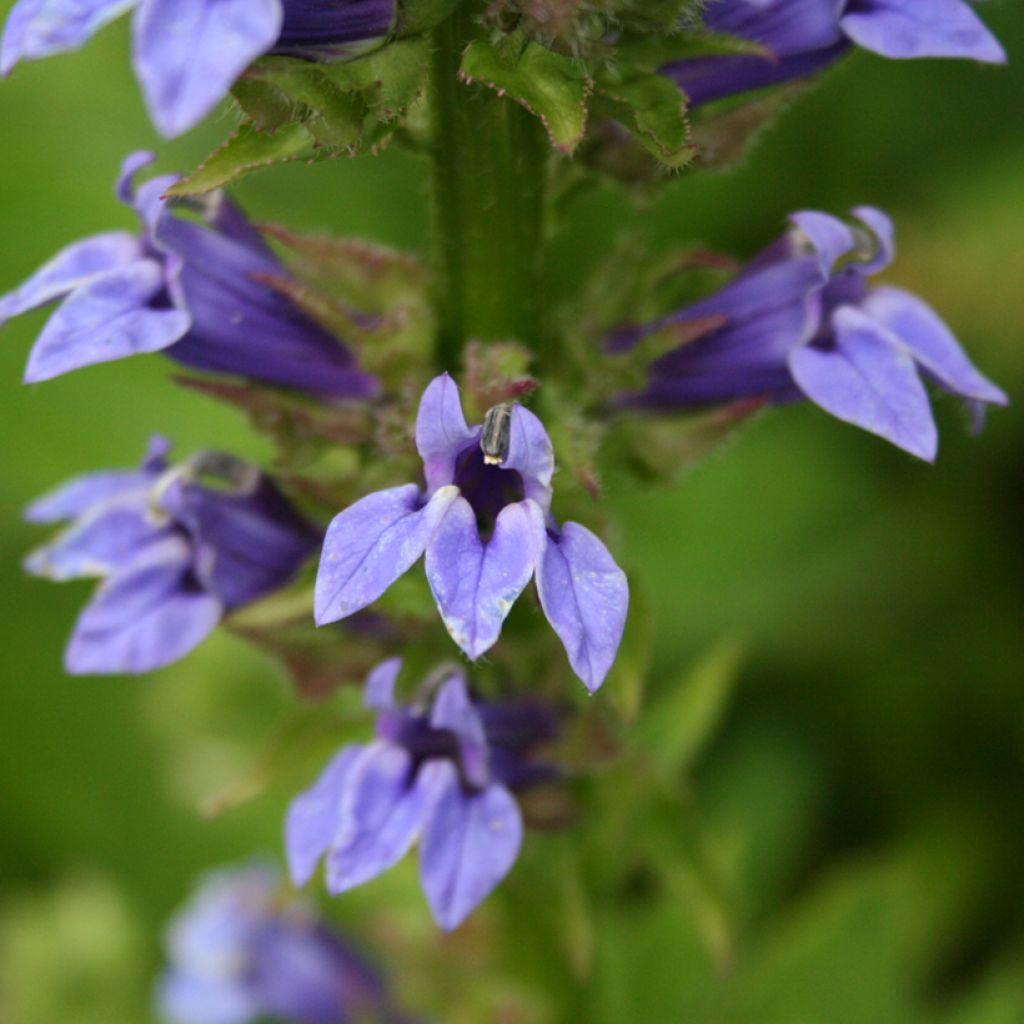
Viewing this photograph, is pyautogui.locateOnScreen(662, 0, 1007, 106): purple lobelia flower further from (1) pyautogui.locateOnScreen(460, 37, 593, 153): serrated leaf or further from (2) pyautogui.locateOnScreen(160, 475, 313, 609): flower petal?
(2) pyautogui.locateOnScreen(160, 475, 313, 609): flower petal

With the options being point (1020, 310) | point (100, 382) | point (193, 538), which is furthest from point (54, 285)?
point (1020, 310)

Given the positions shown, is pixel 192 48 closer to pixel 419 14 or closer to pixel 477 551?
pixel 419 14

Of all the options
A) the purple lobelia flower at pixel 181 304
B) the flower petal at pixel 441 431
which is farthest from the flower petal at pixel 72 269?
the flower petal at pixel 441 431

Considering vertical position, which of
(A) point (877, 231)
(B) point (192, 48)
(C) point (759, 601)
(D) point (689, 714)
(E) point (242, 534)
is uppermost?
(B) point (192, 48)

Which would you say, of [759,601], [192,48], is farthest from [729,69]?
[759,601]

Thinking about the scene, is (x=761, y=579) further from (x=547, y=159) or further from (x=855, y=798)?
(x=547, y=159)

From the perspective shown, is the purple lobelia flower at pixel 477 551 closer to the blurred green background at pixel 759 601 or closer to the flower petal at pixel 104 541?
the flower petal at pixel 104 541
